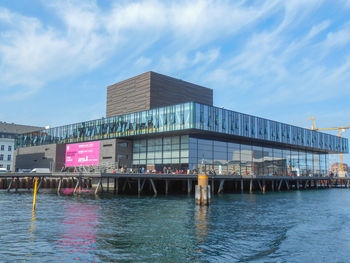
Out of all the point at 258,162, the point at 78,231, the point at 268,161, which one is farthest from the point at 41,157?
the point at 78,231

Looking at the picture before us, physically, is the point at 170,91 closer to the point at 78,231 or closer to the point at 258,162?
the point at 258,162

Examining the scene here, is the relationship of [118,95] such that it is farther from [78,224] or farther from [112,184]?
[78,224]

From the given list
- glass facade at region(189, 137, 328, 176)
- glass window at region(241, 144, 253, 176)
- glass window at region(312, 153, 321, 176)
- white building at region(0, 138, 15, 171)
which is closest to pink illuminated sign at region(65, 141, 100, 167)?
glass facade at region(189, 137, 328, 176)

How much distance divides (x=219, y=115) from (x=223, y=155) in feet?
29.6

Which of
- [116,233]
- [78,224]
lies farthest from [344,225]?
[78,224]

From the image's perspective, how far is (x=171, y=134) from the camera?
65.2m

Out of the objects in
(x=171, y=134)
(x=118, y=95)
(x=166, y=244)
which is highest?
(x=118, y=95)

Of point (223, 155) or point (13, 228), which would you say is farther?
point (223, 155)

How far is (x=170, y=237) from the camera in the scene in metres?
19.7

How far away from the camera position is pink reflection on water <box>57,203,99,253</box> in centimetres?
1694

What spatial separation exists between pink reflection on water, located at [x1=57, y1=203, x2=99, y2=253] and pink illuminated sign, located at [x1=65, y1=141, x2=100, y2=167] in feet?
138

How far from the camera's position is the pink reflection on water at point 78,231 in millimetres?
16938

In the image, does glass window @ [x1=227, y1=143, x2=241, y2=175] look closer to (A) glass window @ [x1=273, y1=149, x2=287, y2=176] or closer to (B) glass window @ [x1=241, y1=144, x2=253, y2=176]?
(B) glass window @ [x1=241, y1=144, x2=253, y2=176]

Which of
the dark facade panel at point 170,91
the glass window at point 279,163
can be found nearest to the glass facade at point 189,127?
the glass window at point 279,163
